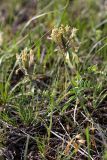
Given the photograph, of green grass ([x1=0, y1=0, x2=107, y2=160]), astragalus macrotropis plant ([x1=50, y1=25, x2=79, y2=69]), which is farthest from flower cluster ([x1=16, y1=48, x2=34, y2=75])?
astragalus macrotropis plant ([x1=50, y1=25, x2=79, y2=69])

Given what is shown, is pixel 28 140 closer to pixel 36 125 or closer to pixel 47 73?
pixel 36 125

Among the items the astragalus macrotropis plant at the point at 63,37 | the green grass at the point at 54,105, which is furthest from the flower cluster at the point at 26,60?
the astragalus macrotropis plant at the point at 63,37

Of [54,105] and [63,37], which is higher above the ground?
[63,37]

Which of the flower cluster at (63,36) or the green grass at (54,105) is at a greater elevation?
the flower cluster at (63,36)

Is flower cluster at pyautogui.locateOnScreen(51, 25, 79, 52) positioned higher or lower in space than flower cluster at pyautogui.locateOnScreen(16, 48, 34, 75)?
higher

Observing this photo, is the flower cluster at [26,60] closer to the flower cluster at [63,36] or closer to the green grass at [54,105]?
the green grass at [54,105]

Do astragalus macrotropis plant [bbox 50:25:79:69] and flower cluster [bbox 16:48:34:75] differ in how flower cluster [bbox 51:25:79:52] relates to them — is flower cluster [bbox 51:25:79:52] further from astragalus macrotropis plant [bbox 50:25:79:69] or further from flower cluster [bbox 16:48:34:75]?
flower cluster [bbox 16:48:34:75]

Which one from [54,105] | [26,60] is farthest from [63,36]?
[54,105]

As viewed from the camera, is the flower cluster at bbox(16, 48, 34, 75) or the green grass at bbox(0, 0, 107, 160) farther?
the flower cluster at bbox(16, 48, 34, 75)

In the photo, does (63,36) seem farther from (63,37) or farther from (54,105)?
(54,105)

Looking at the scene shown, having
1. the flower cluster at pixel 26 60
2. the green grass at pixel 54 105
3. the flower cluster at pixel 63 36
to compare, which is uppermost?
the flower cluster at pixel 63 36

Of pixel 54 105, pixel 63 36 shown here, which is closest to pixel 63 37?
pixel 63 36
